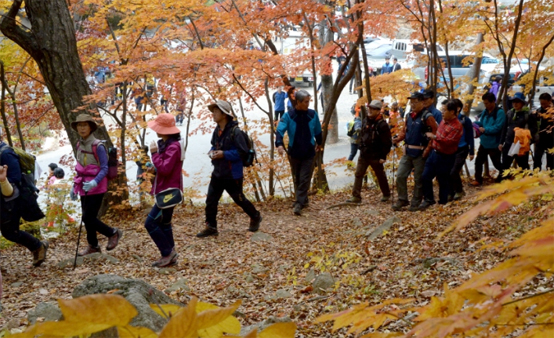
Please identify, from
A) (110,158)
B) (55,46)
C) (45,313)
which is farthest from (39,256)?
(55,46)

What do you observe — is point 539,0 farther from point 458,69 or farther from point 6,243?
point 458,69

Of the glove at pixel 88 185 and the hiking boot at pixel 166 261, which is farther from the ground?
the glove at pixel 88 185

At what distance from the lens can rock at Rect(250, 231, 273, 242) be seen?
7184 millimetres

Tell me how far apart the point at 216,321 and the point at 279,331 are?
7.7 inches

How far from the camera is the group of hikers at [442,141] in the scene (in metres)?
7.17

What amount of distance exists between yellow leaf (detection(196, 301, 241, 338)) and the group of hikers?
234 inches

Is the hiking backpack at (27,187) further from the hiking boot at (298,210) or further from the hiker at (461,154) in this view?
the hiker at (461,154)

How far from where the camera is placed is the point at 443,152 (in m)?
7.02

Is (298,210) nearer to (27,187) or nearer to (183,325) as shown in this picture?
(27,187)

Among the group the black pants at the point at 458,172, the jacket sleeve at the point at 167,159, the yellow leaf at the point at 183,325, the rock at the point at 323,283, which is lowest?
the rock at the point at 323,283

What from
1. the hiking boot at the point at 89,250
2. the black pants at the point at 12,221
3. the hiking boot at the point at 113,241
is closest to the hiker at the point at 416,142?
the hiking boot at the point at 113,241

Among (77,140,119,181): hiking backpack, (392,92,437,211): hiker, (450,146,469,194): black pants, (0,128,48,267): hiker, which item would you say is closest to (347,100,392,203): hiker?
(392,92,437,211): hiker

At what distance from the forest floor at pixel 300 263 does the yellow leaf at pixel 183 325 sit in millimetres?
2603

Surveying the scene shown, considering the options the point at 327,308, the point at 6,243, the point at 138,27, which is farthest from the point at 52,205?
the point at 327,308
